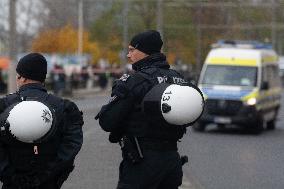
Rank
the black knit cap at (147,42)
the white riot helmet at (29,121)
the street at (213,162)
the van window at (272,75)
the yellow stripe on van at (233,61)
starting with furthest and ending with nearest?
the van window at (272,75) → the yellow stripe on van at (233,61) → the street at (213,162) → the black knit cap at (147,42) → the white riot helmet at (29,121)

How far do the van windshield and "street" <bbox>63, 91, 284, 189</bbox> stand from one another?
4.47ft

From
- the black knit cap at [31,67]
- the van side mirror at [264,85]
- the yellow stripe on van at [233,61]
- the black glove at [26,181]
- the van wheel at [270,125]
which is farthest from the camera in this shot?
the van wheel at [270,125]

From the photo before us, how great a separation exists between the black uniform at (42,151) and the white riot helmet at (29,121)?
9 cm

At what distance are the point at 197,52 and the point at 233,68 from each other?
135 ft

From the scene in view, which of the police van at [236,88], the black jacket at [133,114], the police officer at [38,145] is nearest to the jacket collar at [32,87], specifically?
the police officer at [38,145]

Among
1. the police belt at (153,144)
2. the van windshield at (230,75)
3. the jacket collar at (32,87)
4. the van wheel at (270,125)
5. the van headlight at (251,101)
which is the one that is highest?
the jacket collar at (32,87)

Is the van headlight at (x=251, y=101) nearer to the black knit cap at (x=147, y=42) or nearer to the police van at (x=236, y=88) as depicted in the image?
the police van at (x=236, y=88)

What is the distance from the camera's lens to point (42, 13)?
278 feet

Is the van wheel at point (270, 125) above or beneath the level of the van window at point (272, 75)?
beneath

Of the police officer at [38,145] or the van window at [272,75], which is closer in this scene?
the police officer at [38,145]

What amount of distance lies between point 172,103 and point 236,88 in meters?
18.2

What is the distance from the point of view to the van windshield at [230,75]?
24375mm

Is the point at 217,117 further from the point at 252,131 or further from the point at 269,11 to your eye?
the point at 269,11

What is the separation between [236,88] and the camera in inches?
952
